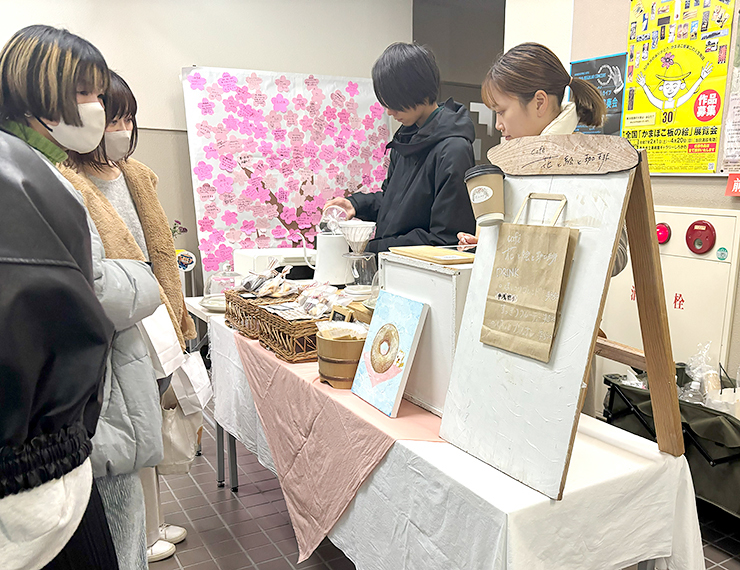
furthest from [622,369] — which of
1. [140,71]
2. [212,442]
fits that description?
[140,71]

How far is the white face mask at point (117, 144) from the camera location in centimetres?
175

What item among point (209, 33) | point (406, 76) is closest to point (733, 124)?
point (406, 76)

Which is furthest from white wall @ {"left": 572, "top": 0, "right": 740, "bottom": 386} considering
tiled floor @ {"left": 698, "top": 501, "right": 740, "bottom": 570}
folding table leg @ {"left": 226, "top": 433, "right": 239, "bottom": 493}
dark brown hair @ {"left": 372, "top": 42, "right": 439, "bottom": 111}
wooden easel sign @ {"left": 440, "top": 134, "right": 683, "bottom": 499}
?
folding table leg @ {"left": 226, "top": 433, "right": 239, "bottom": 493}

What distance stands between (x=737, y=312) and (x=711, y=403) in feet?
1.29

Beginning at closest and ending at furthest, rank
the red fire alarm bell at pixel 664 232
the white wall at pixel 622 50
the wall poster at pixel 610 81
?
the white wall at pixel 622 50 < the red fire alarm bell at pixel 664 232 < the wall poster at pixel 610 81

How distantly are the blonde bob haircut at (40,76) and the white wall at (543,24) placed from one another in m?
2.53

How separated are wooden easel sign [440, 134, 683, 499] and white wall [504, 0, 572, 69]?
213 cm

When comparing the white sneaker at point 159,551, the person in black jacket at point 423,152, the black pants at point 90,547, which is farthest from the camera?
the white sneaker at point 159,551

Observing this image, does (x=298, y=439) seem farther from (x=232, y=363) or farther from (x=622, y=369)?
(x=622, y=369)

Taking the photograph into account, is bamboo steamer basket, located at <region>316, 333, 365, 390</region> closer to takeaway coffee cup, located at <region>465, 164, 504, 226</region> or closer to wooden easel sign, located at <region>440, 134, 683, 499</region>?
wooden easel sign, located at <region>440, 134, 683, 499</region>

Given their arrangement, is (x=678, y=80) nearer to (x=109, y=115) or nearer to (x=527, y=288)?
(x=527, y=288)

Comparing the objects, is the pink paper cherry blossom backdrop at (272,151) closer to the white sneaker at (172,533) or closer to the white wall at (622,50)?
the white wall at (622,50)

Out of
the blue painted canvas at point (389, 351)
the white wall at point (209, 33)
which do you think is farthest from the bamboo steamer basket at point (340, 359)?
the white wall at point (209, 33)

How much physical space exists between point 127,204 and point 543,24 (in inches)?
93.1
